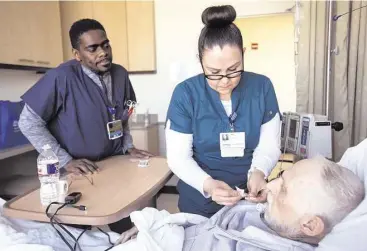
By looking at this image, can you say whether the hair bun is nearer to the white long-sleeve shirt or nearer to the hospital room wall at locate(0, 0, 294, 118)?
the white long-sleeve shirt

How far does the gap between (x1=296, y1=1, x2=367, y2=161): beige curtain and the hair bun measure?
62.2 inches

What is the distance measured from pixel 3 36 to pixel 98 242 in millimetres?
2132

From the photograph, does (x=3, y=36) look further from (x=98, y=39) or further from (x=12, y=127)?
(x=98, y=39)

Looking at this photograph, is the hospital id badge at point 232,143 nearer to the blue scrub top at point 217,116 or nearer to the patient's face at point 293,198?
A: the blue scrub top at point 217,116

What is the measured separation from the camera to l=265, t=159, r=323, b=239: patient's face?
0.89 metres

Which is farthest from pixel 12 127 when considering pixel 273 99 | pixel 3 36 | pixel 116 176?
pixel 273 99

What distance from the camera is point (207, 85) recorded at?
1.29m

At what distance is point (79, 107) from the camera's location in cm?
159

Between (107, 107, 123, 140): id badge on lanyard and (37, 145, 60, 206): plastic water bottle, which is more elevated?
(107, 107, 123, 140): id badge on lanyard

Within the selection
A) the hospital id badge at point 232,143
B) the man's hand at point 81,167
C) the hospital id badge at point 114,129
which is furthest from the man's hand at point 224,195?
the hospital id badge at point 114,129

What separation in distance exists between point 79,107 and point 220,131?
75 cm

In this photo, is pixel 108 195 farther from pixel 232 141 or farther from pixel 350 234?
pixel 350 234

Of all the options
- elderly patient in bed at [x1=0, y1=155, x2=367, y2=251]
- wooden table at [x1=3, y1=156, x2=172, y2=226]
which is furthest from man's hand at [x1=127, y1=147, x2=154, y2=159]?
elderly patient in bed at [x1=0, y1=155, x2=367, y2=251]

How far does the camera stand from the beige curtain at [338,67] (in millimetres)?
2420
